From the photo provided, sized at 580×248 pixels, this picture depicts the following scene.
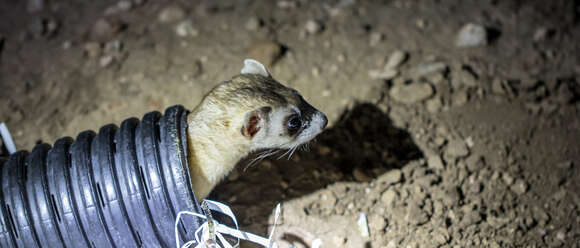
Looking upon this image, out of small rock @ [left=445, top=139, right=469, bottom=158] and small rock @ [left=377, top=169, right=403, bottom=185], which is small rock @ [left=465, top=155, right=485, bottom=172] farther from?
small rock @ [left=377, top=169, right=403, bottom=185]

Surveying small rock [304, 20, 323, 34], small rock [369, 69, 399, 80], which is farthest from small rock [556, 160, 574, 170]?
small rock [304, 20, 323, 34]

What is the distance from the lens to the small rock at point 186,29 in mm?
4434

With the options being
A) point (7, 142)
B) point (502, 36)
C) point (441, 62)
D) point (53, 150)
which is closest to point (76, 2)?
point (7, 142)

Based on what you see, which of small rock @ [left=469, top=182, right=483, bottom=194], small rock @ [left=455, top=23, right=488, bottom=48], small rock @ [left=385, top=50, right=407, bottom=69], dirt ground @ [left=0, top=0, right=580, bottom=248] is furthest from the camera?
small rock @ [left=455, top=23, right=488, bottom=48]

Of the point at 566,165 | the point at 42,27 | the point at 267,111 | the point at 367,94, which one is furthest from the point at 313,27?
the point at 42,27

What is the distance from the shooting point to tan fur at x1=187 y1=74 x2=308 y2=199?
254cm

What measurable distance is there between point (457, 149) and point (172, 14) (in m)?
3.10

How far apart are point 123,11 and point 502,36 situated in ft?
12.8

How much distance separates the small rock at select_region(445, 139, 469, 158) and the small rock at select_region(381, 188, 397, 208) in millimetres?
609

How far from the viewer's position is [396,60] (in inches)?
157

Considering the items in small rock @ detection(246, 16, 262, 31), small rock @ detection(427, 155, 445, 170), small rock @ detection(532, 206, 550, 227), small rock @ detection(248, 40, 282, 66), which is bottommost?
small rock @ detection(532, 206, 550, 227)

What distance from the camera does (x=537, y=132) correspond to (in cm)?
338

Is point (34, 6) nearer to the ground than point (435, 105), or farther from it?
farther from it

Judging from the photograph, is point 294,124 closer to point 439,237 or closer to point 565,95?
point 439,237
